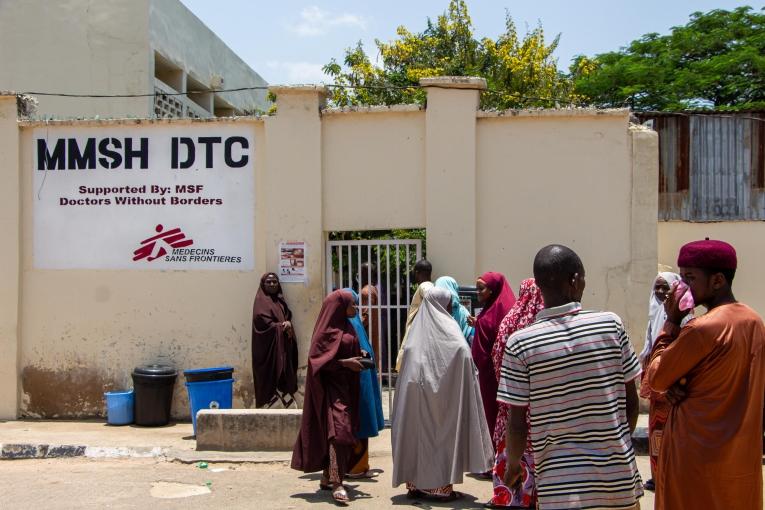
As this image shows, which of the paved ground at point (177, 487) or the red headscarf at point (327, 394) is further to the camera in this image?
the red headscarf at point (327, 394)

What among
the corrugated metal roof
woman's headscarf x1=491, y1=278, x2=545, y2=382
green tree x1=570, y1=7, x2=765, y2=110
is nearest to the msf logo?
woman's headscarf x1=491, y1=278, x2=545, y2=382

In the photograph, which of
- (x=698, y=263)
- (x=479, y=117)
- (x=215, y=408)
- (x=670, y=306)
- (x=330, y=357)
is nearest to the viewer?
(x=698, y=263)

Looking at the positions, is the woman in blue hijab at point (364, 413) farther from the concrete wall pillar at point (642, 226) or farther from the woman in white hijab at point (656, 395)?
the concrete wall pillar at point (642, 226)

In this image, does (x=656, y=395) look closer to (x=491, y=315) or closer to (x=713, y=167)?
(x=491, y=315)

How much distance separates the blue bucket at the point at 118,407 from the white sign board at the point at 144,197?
141 centimetres

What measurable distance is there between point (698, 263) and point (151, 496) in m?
4.54

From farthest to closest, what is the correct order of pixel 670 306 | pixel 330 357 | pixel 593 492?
pixel 330 357
pixel 670 306
pixel 593 492

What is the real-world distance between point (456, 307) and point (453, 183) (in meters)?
2.27

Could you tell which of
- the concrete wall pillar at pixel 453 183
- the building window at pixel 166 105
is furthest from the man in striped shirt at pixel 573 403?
the building window at pixel 166 105

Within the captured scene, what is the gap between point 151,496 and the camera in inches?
257

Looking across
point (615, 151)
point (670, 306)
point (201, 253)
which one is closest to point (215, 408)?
point (201, 253)

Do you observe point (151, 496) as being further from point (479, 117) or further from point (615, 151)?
point (615, 151)

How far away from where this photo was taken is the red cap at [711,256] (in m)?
3.54

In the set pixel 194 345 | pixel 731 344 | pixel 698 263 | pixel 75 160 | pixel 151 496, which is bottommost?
pixel 151 496
